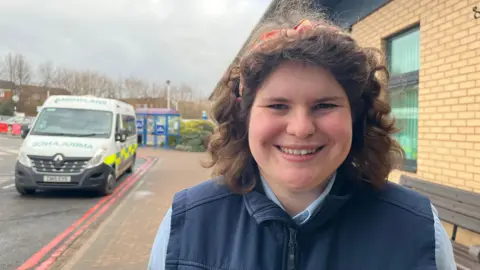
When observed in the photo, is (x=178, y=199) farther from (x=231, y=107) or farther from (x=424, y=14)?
(x=424, y=14)

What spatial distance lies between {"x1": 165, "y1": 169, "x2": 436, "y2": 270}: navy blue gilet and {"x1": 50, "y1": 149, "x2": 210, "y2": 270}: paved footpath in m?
0.77

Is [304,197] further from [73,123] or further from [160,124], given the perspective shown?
[160,124]

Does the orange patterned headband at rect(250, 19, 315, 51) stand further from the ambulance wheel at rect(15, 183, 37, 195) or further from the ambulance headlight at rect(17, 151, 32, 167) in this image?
the ambulance wheel at rect(15, 183, 37, 195)

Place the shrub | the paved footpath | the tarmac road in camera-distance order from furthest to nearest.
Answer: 1. the shrub
2. the tarmac road
3. the paved footpath

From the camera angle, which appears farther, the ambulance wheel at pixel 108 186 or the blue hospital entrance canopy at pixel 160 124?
the blue hospital entrance canopy at pixel 160 124

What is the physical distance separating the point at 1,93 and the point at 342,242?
6998 centimetres

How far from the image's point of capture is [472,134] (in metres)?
3.80

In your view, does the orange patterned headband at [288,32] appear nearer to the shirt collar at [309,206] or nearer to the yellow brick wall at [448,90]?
the shirt collar at [309,206]

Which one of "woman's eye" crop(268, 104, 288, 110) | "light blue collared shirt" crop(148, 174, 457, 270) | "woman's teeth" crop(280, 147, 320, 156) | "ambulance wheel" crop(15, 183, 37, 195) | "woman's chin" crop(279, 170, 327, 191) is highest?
"woman's eye" crop(268, 104, 288, 110)

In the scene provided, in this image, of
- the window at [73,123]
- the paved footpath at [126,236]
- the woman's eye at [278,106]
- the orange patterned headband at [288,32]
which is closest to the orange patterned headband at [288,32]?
the orange patterned headband at [288,32]

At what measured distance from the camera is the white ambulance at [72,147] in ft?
25.5

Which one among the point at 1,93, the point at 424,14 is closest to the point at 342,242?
the point at 424,14

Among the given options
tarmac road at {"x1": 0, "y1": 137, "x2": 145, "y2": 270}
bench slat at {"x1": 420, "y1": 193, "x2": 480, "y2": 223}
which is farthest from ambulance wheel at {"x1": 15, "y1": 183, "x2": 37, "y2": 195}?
bench slat at {"x1": 420, "y1": 193, "x2": 480, "y2": 223}

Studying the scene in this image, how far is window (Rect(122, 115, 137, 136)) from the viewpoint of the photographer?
10.4m
